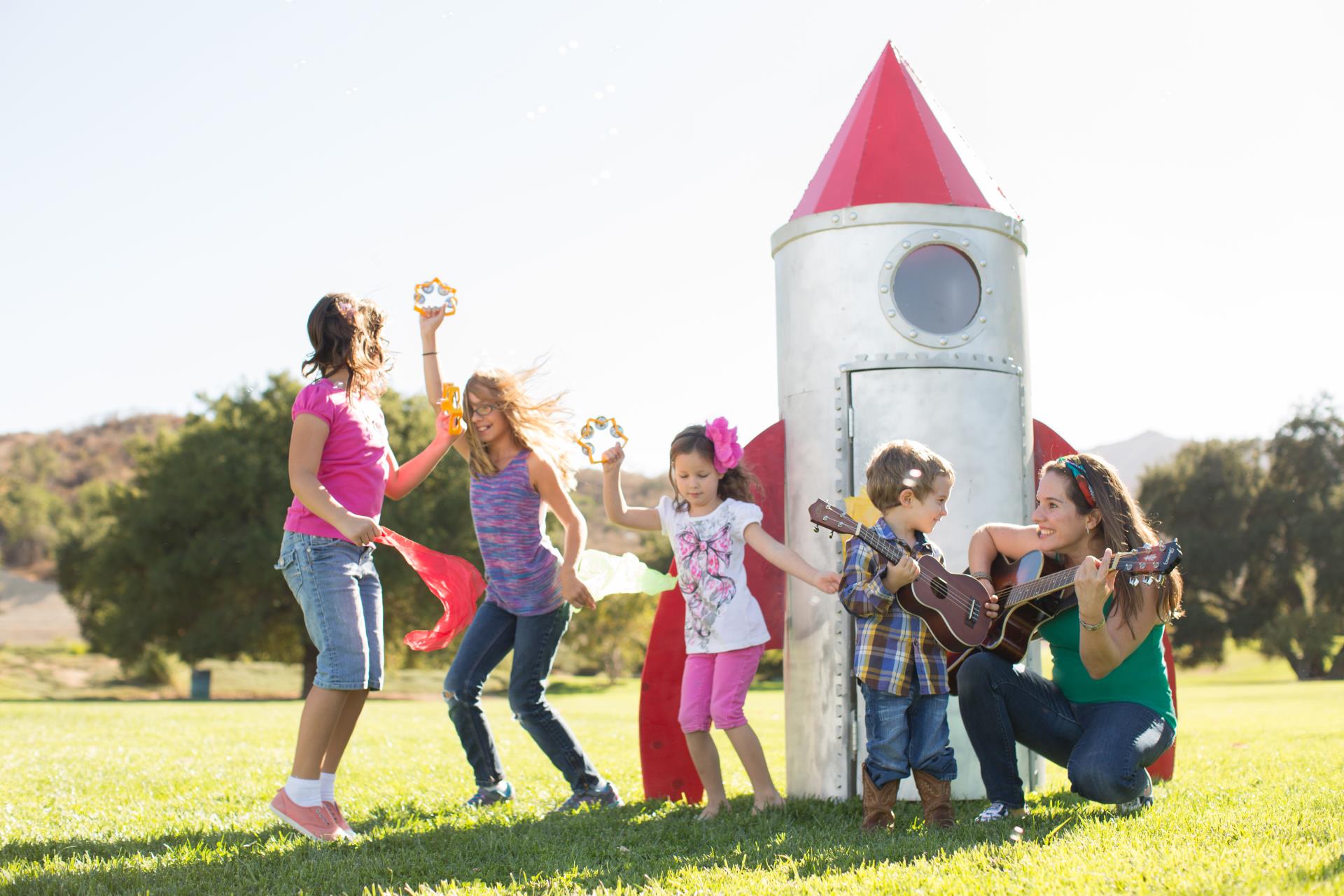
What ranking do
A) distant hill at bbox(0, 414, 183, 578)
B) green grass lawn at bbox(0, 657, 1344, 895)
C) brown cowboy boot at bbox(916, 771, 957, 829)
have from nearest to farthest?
green grass lawn at bbox(0, 657, 1344, 895) < brown cowboy boot at bbox(916, 771, 957, 829) < distant hill at bbox(0, 414, 183, 578)

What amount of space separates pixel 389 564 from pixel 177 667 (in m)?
10.7

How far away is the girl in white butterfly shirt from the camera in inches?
175

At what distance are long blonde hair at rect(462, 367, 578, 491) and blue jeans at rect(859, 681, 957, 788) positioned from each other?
1678mm

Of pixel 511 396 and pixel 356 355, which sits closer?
pixel 356 355

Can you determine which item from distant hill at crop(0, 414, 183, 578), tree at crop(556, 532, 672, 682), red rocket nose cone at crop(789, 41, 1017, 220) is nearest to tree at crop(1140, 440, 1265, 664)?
tree at crop(556, 532, 672, 682)

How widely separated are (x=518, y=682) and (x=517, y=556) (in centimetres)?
55

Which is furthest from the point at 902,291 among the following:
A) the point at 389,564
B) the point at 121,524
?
the point at 121,524

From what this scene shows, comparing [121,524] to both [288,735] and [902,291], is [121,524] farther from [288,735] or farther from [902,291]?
[902,291]

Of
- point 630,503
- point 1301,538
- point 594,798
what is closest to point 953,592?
point 594,798

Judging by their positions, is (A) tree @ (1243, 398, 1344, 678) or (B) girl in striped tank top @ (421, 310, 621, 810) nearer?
(B) girl in striped tank top @ (421, 310, 621, 810)

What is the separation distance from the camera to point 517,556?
4902 mm

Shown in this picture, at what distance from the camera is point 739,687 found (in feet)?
14.6

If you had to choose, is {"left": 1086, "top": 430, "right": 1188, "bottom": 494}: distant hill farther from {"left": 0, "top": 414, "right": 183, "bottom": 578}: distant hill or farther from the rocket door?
{"left": 0, "top": 414, "right": 183, "bottom": 578}: distant hill

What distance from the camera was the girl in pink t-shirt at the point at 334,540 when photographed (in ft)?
13.5
